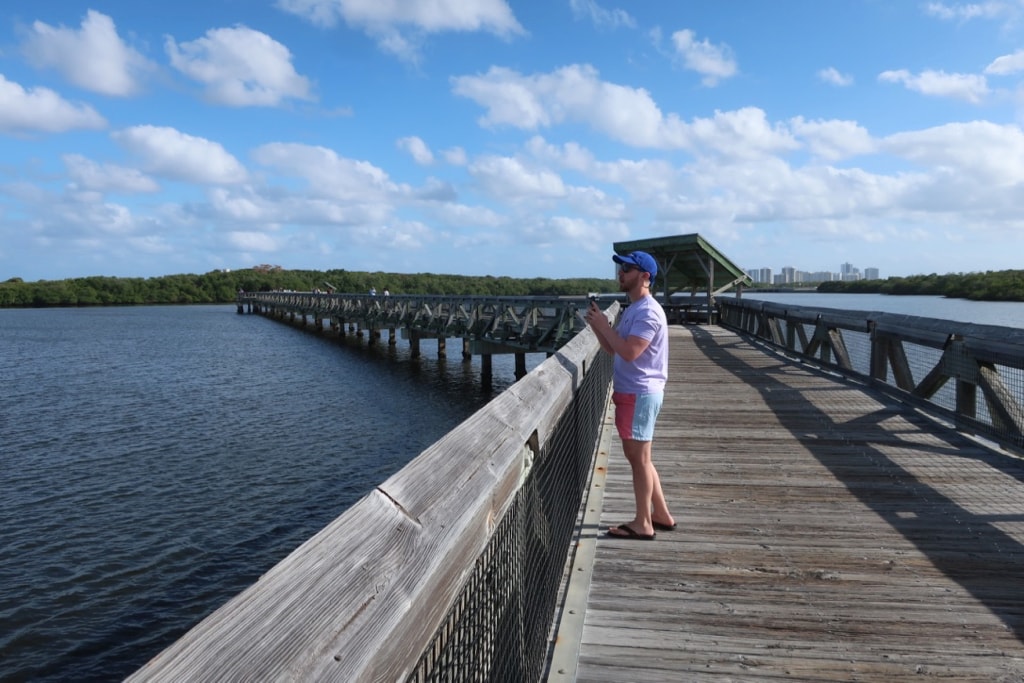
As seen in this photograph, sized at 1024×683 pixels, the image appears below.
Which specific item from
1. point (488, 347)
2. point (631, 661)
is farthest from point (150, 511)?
point (488, 347)

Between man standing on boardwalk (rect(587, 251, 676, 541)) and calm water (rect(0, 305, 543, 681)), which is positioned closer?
→ man standing on boardwalk (rect(587, 251, 676, 541))

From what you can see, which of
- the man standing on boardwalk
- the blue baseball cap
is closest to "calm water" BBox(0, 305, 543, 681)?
the man standing on boardwalk

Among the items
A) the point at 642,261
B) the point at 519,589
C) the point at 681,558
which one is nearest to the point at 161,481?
the point at 681,558

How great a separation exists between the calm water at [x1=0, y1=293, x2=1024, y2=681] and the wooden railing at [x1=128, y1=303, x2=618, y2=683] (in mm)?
6684

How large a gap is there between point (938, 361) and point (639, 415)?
532 centimetres

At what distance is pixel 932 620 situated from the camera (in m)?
3.17

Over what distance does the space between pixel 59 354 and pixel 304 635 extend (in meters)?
42.7

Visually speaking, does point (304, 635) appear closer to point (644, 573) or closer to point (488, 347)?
point (644, 573)

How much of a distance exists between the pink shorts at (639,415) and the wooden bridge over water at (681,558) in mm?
338

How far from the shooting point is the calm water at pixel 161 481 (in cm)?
805

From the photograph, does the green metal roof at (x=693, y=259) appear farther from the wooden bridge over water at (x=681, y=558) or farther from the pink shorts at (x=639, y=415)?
the pink shorts at (x=639, y=415)

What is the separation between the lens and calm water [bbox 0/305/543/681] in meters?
8.05

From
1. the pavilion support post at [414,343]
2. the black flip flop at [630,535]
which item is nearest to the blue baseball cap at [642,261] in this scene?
the black flip flop at [630,535]

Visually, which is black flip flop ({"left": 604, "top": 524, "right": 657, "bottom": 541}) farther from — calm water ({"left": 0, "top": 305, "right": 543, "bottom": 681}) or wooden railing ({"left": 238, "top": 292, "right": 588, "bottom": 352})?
wooden railing ({"left": 238, "top": 292, "right": 588, "bottom": 352})
